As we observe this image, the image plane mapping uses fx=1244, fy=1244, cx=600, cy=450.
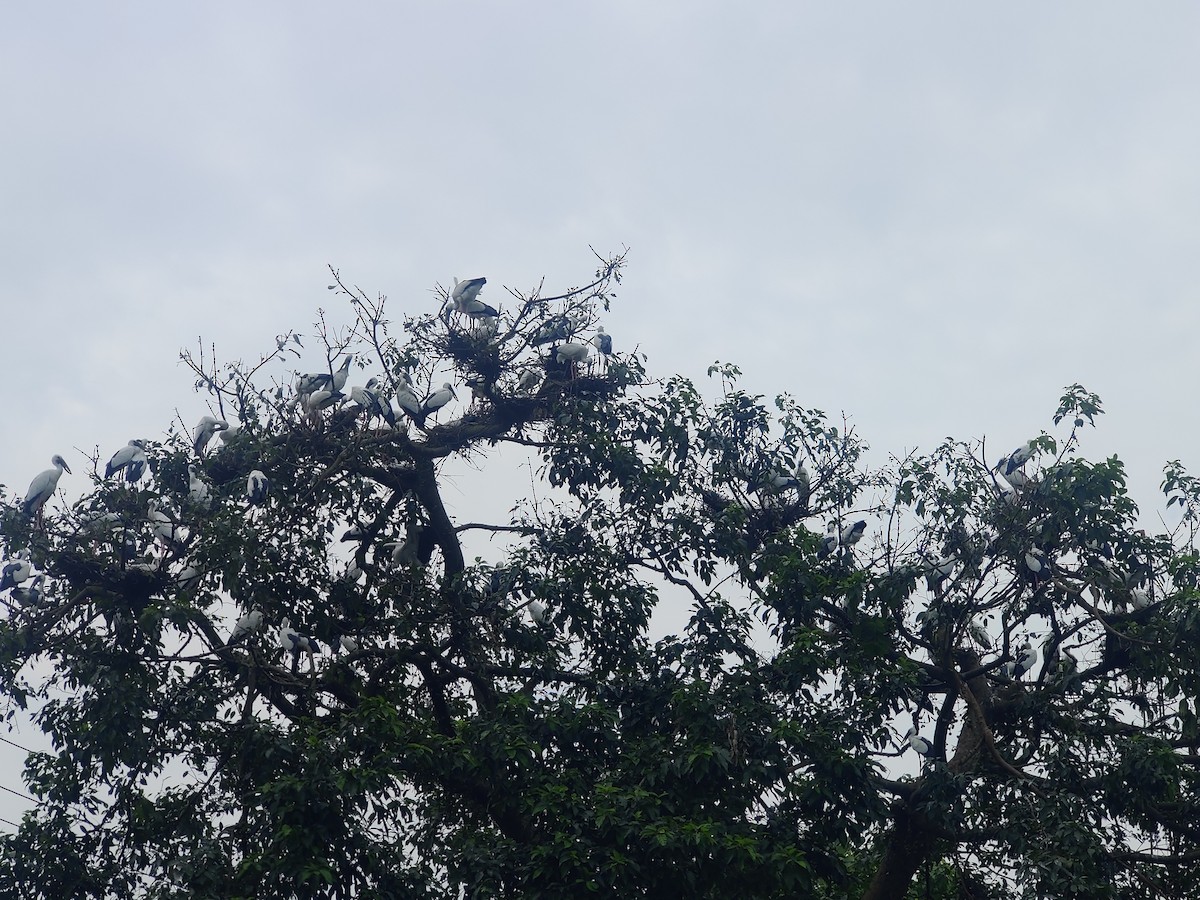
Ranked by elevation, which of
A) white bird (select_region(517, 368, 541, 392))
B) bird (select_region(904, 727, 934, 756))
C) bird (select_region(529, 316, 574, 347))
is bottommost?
bird (select_region(904, 727, 934, 756))

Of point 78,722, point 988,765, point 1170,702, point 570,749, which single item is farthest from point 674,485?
point 78,722

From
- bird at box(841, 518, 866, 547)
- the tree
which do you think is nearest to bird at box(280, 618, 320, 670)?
the tree

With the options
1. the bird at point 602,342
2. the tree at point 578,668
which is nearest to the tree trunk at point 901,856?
the tree at point 578,668

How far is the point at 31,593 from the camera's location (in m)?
7.13

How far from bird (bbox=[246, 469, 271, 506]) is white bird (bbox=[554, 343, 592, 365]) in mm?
2177

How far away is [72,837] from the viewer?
23.2ft

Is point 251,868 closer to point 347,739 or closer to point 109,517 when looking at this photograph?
point 347,739

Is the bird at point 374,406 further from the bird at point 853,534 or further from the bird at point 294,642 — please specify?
the bird at point 853,534

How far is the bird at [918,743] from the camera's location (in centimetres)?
768

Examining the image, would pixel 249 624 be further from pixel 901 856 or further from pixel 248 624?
pixel 901 856

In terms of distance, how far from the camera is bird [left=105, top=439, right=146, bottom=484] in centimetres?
770

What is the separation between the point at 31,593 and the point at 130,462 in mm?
1031

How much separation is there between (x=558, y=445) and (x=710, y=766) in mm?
2545

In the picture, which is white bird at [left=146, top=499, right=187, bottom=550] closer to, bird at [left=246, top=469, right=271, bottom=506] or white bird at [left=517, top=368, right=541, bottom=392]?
bird at [left=246, top=469, right=271, bottom=506]
